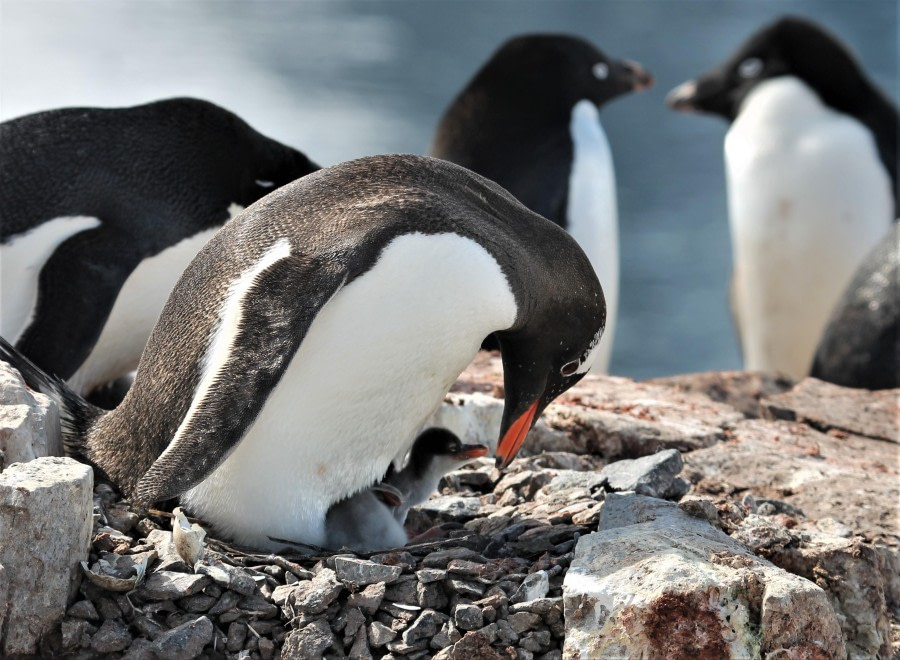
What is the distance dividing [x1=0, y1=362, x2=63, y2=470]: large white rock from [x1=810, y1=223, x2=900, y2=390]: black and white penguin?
13.3 ft

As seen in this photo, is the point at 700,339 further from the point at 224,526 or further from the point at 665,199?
the point at 224,526

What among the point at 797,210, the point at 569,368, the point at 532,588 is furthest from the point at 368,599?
the point at 797,210

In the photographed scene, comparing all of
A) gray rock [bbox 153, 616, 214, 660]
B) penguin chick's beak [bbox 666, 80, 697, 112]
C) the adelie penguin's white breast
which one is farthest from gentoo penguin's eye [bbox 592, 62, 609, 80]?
gray rock [bbox 153, 616, 214, 660]

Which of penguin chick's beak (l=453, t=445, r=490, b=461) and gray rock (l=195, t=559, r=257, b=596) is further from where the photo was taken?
penguin chick's beak (l=453, t=445, r=490, b=461)

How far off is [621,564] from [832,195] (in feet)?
19.2

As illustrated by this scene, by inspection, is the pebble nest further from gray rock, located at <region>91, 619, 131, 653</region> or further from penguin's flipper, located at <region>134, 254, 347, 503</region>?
penguin's flipper, located at <region>134, 254, 347, 503</region>

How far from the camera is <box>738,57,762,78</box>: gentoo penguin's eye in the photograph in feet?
27.0

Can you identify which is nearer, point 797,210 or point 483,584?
point 483,584

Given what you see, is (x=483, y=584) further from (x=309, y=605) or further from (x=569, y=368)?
(x=569, y=368)

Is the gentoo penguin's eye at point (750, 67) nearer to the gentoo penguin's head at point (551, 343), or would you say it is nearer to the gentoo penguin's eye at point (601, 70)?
the gentoo penguin's eye at point (601, 70)

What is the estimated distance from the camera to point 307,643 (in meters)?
2.21

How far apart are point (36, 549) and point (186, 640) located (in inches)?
12.0

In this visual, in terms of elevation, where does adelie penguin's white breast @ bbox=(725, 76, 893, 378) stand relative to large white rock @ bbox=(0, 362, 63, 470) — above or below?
above

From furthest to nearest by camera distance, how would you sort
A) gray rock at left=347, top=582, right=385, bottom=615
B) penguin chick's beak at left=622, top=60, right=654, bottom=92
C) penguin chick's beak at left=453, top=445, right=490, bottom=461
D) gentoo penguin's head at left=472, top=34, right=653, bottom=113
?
penguin chick's beak at left=622, top=60, right=654, bottom=92 → gentoo penguin's head at left=472, top=34, right=653, bottom=113 → penguin chick's beak at left=453, top=445, right=490, bottom=461 → gray rock at left=347, top=582, right=385, bottom=615
